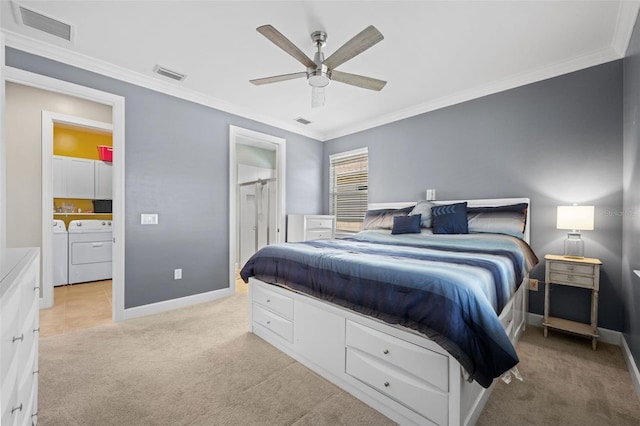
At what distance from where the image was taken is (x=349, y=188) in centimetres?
498

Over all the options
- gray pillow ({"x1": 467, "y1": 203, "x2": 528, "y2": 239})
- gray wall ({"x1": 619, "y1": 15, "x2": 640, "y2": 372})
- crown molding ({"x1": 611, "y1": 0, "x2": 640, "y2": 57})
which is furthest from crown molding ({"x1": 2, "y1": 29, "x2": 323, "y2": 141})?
gray wall ({"x1": 619, "y1": 15, "x2": 640, "y2": 372})

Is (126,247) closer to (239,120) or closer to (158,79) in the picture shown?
(158,79)

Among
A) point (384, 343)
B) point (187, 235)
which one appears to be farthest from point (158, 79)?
point (384, 343)

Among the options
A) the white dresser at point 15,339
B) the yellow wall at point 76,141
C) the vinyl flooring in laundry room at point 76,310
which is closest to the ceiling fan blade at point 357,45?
→ the white dresser at point 15,339

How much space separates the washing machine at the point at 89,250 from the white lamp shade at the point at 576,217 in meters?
6.19

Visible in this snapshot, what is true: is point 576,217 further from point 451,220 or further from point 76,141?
point 76,141

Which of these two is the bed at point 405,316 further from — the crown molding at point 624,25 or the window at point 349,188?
the window at point 349,188

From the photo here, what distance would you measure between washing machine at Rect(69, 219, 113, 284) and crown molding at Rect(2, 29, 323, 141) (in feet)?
9.12

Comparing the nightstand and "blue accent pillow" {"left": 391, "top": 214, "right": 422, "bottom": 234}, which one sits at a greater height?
"blue accent pillow" {"left": 391, "top": 214, "right": 422, "bottom": 234}

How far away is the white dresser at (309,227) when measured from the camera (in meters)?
4.58

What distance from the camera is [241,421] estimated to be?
1.52 metres

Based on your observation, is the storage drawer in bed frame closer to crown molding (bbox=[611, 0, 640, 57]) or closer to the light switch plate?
the light switch plate

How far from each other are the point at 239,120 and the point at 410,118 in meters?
2.51

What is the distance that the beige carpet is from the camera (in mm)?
1559
